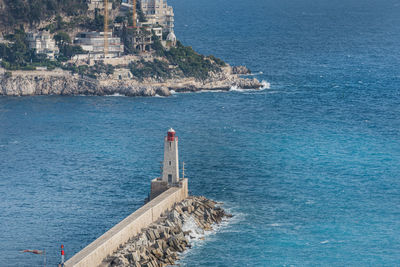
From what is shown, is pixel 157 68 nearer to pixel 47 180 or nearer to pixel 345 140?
pixel 345 140

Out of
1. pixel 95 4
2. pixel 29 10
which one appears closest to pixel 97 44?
pixel 95 4

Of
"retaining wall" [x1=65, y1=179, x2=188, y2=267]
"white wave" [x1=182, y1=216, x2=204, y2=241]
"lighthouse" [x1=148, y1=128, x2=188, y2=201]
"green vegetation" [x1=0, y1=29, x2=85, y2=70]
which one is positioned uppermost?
"green vegetation" [x1=0, y1=29, x2=85, y2=70]

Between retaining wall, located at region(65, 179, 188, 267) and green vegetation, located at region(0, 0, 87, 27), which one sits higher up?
green vegetation, located at region(0, 0, 87, 27)

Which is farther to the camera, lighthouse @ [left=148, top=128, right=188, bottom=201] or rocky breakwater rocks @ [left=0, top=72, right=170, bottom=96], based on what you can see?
rocky breakwater rocks @ [left=0, top=72, right=170, bottom=96]

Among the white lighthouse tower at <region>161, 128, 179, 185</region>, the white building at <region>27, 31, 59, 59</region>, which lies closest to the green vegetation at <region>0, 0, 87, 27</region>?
the white building at <region>27, 31, 59, 59</region>

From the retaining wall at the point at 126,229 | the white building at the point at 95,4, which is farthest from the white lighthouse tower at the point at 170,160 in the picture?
the white building at the point at 95,4

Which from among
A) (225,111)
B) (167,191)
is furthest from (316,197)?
(225,111)

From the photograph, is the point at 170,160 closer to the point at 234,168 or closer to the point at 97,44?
the point at 234,168

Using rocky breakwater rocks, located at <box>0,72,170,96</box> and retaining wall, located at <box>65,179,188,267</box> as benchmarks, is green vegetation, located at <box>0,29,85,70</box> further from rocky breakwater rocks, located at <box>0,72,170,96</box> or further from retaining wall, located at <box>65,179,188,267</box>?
retaining wall, located at <box>65,179,188,267</box>
